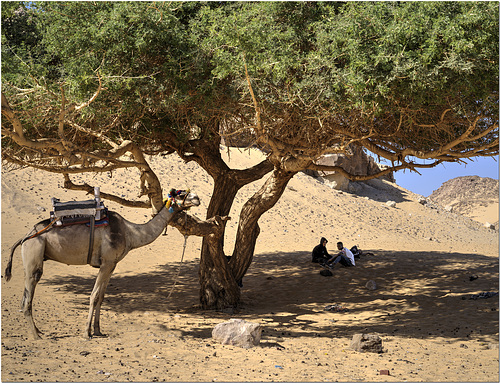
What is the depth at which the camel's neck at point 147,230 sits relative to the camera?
9.08 meters

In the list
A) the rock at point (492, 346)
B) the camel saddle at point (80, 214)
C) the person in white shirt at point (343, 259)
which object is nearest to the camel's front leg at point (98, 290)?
the camel saddle at point (80, 214)

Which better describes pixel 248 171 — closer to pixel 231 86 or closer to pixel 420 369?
pixel 231 86

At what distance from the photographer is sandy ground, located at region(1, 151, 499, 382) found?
740cm

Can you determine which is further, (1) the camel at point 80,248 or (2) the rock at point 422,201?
(2) the rock at point 422,201

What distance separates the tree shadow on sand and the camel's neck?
2.05 m

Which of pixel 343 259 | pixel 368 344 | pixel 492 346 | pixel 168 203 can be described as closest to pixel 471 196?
pixel 343 259

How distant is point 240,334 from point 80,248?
3127 millimetres

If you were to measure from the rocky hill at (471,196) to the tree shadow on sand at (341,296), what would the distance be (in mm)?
37702

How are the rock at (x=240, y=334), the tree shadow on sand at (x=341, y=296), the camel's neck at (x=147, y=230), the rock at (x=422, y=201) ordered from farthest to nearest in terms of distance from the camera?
the rock at (x=422, y=201), the tree shadow on sand at (x=341, y=296), the camel's neck at (x=147, y=230), the rock at (x=240, y=334)

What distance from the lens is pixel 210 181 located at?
105ft

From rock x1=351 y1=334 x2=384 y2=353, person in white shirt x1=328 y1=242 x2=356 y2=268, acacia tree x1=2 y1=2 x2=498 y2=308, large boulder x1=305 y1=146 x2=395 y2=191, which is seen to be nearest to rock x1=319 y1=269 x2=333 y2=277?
person in white shirt x1=328 y1=242 x2=356 y2=268

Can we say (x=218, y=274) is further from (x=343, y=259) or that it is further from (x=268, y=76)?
(x=343, y=259)

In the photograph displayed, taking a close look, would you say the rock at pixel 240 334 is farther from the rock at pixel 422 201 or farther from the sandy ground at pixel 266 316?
the rock at pixel 422 201

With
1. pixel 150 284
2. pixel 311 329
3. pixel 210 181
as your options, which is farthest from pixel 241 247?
pixel 210 181
